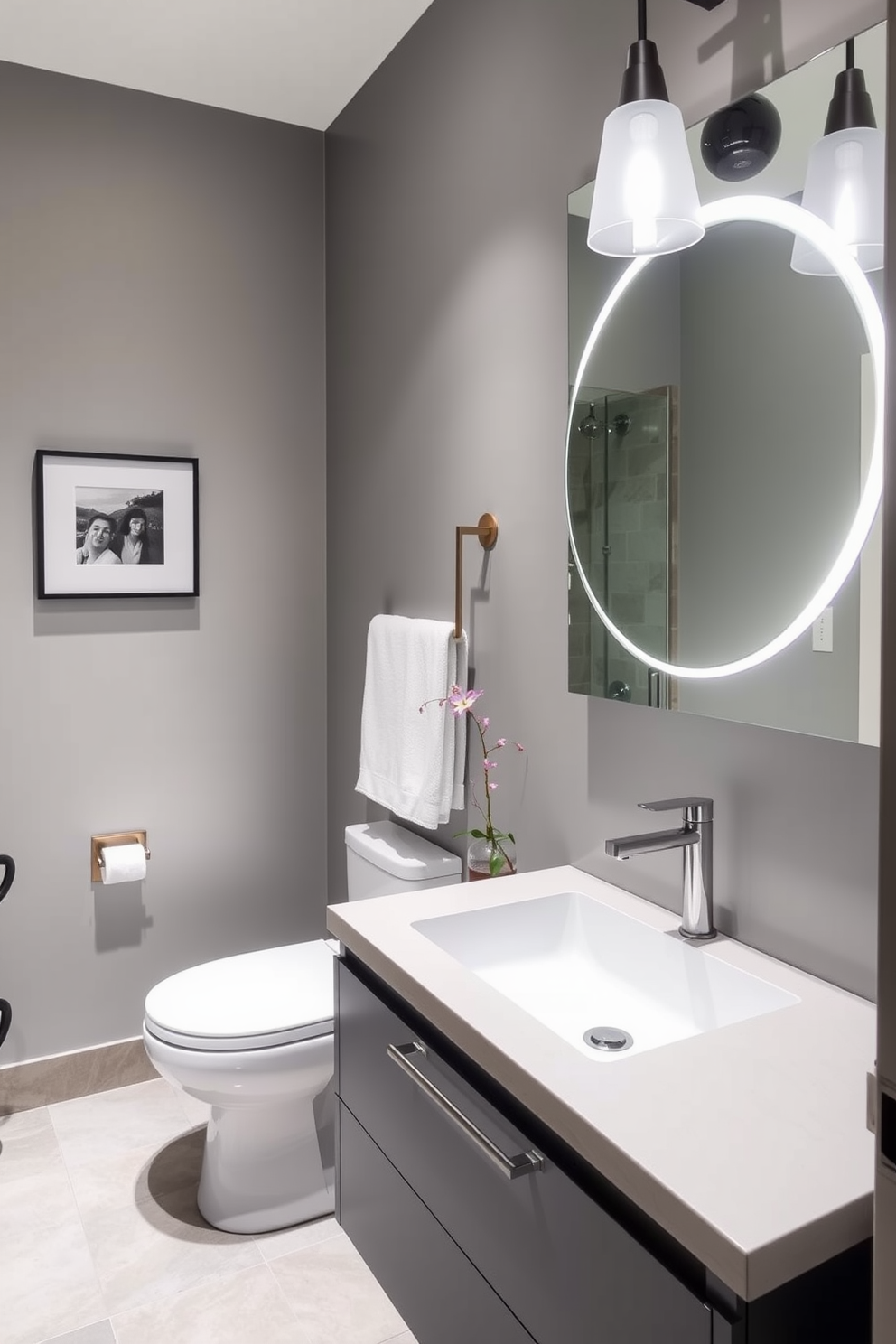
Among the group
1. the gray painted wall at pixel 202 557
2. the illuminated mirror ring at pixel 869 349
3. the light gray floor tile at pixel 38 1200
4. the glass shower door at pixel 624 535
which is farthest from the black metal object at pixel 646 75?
the light gray floor tile at pixel 38 1200

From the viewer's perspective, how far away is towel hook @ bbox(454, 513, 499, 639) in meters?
1.90

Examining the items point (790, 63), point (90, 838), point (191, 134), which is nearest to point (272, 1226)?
point (90, 838)

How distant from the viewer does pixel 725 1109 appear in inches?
35.1

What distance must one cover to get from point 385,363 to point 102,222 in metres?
0.80

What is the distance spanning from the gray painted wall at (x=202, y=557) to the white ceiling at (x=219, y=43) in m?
0.09

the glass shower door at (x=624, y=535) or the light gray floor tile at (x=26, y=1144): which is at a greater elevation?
the glass shower door at (x=624, y=535)

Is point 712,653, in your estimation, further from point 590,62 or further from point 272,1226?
point 272,1226

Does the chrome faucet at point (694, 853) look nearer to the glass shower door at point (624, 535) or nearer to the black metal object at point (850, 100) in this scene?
the glass shower door at point (624, 535)

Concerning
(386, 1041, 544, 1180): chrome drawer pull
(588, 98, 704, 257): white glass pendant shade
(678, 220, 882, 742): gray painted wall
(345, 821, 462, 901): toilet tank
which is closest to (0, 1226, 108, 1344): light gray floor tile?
(345, 821, 462, 901): toilet tank

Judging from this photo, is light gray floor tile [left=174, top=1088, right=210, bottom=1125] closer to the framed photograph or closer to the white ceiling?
the framed photograph

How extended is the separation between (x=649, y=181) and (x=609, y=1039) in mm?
1114

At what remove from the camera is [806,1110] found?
0.89 metres

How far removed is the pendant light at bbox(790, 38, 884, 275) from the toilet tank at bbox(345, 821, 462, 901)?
4.26 feet

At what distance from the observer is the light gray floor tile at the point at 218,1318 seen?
1.72 meters
